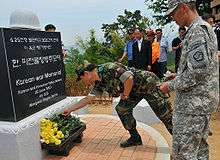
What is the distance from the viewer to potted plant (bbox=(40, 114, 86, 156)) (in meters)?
4.57

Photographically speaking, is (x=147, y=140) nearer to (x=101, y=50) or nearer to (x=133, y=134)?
(x=133, y=134)

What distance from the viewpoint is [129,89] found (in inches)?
176

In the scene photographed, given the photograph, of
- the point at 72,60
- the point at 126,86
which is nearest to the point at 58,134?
the point at 126,86

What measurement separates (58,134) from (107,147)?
81 cm

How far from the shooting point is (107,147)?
5098 millimetres

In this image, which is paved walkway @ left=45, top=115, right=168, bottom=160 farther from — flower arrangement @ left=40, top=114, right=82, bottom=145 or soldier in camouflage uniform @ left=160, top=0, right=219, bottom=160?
soldier in camouflage uniform @ left=160, top=0, right=219, bottom=160

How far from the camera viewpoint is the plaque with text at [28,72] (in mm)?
4172

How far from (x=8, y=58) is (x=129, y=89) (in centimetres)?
149

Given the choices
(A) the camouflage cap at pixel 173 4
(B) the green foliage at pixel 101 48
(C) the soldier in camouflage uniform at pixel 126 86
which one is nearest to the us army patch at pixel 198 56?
(A) the camouflage cap at pixel 173 4

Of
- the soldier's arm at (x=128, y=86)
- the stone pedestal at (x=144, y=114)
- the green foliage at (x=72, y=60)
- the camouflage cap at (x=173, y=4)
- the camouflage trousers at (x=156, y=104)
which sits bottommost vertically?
the stone pedestal at (x=144, y=114)

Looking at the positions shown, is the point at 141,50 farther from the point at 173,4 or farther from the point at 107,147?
the point at 173,4

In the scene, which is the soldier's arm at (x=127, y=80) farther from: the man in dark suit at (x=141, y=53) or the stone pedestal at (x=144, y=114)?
the man in dark suit at (x=141, y=53)

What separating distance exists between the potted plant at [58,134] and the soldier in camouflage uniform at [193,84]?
6.00ft

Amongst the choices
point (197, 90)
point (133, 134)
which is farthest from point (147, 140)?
point (197, 90)
